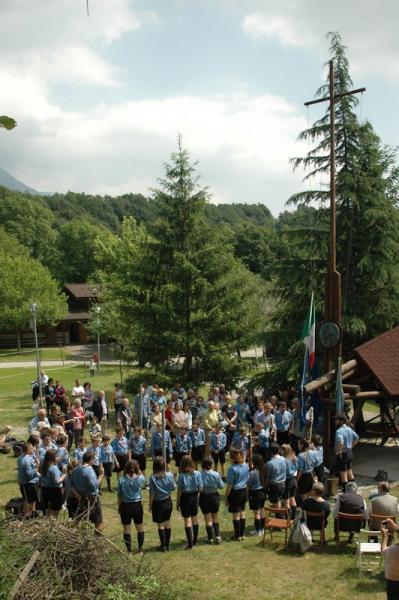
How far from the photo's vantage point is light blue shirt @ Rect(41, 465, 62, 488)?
11.1 metres

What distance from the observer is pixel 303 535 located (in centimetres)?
1020

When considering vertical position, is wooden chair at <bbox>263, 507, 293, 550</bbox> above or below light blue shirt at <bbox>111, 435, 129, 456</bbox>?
below

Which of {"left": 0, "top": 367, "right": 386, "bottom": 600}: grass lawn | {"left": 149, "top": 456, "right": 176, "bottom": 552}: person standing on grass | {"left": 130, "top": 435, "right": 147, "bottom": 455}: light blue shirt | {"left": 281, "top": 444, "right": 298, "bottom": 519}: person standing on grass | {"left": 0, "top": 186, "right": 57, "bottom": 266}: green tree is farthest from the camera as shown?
{"left": 0, "top": 186, "right": 57, "bottom": 266}: green tree

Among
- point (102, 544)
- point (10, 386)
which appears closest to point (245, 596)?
point (102, 544)

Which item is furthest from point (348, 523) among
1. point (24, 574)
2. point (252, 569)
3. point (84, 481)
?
point (24, 574)

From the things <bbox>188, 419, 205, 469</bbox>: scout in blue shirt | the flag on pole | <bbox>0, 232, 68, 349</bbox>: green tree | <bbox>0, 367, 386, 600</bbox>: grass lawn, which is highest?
<bbox>0, 232, 68, 349</bbox>: green tree

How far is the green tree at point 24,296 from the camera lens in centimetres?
4997

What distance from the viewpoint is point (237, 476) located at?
10859 mm

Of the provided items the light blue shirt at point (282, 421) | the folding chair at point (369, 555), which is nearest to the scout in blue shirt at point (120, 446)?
the light blue shirt at point (282, 421)

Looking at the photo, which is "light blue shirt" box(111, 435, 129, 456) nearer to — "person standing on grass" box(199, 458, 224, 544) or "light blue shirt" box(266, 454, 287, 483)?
"person standing on grass" box(199, 458, 224, 544)

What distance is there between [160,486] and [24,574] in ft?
15.2

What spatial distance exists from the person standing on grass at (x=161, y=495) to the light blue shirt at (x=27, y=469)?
2520 mm

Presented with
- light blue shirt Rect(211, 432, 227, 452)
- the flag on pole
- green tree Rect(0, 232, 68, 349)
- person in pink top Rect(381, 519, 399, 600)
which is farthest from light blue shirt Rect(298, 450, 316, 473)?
A: green tree Rect(0, 232, 68, 349)

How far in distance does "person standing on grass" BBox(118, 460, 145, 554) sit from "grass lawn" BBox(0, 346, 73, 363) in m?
38.7
